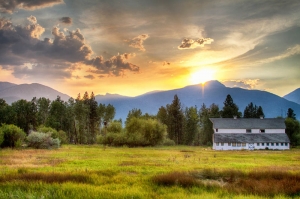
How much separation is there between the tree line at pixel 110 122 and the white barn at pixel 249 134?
42.4 ft

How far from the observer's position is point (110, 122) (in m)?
89.4

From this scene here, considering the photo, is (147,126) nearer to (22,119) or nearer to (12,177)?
(22,119)

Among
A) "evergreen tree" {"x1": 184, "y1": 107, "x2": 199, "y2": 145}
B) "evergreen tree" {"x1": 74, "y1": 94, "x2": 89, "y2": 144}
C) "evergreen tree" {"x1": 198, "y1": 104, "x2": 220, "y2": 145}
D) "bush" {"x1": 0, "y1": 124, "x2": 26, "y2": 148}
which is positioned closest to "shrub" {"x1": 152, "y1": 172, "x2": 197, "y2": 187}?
"bush" {"x1": 0, "y1": 124, "x2": 26, "y2": 148}

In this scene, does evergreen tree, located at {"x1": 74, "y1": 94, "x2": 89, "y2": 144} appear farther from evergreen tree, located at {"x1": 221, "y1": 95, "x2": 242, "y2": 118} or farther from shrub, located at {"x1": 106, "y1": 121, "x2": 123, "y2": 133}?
evergreen tree, located at {"x1": 221, "y1": 95, "x2": 242, "y2": 118}

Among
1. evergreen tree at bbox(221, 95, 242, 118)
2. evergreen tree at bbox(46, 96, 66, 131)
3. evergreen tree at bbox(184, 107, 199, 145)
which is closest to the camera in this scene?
evergreen tree at bbox(46, 96, 66, 131)

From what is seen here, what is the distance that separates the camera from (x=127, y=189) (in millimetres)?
15070

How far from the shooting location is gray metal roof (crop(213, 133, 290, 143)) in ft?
271

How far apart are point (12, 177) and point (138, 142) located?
65.3 metres

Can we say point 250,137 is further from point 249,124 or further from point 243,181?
point 243,181

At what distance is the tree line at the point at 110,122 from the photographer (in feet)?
279

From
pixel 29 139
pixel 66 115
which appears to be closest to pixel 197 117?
pixel 66 115

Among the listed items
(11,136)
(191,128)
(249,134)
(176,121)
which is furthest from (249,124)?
(11,136)

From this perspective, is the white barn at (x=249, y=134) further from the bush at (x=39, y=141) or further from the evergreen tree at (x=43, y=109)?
the evergreen tree at (x=43, y=109)

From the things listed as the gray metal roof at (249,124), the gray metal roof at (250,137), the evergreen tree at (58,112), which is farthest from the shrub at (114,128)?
the gray metal roof at (249,124)
